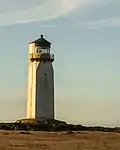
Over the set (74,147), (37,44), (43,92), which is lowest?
(74,147)

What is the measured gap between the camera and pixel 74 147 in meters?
30.1

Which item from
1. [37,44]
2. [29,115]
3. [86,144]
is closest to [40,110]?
[29,115]

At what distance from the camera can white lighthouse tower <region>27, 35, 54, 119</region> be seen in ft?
175

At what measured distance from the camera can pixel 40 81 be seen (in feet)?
178

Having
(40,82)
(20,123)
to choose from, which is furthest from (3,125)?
(40,82)

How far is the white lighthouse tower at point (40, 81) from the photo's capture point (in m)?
53.3

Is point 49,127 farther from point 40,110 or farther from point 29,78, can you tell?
point 29,78

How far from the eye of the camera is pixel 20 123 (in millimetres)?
53312

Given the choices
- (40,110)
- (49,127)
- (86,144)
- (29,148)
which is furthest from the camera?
(40,110)

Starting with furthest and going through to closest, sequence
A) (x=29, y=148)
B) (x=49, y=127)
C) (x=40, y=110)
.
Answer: (x=40, y=110) < (x=49, y=127) < (x=29, y=148)

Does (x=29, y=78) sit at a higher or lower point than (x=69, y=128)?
higher

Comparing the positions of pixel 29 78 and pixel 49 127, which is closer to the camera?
pixel 49 127

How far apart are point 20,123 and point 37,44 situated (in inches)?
326

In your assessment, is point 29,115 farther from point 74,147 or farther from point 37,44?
point 74,147
